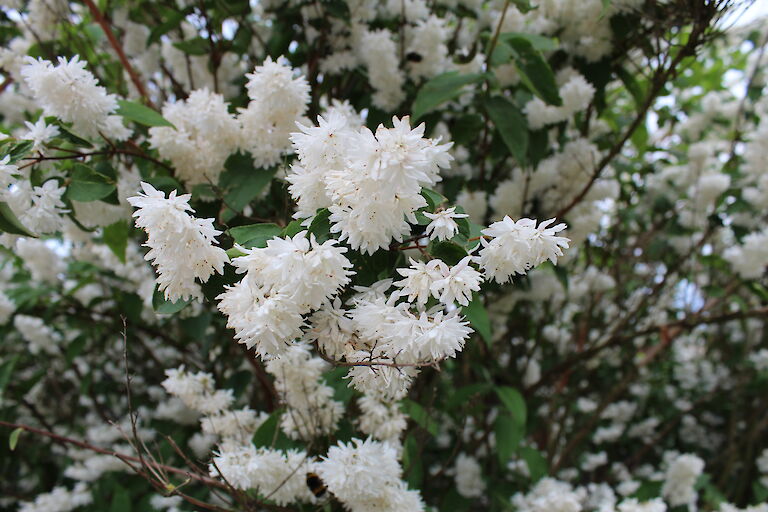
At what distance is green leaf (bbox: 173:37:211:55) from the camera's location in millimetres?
1660

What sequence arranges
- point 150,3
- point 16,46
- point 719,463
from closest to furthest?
point 16,46 → point 150,3 → point 719,463

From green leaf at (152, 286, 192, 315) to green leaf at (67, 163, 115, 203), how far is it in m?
0.31

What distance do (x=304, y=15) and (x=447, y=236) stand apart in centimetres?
125

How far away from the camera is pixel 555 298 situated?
8.40ft

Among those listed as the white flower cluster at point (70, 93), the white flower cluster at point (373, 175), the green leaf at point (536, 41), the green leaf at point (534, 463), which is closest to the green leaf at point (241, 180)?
the white flower cluster at point (70, 93)

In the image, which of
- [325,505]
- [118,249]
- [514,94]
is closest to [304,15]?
[514,94]

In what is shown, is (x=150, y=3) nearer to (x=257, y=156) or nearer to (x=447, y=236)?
(x=257, y=156)

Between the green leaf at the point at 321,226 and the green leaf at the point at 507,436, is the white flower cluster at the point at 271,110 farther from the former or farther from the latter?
the green leaf at the point at 507,436

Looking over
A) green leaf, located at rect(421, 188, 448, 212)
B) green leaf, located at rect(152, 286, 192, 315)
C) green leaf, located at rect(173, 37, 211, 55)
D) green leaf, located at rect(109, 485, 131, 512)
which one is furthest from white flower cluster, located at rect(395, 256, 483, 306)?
green leaf, located at rect(109, 485, 131, 512)

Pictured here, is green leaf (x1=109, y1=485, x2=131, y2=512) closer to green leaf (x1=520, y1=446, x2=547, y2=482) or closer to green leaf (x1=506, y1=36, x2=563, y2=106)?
green leaf (x1=520, y1=446, x2=547, y2=482)

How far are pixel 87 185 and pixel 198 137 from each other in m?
0.25

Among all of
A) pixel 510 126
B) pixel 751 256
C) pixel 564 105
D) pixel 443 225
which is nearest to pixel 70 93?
pixel 443 225

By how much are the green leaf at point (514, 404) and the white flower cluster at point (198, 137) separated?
1092 millimetres

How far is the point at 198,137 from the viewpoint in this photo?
1.27 metres
